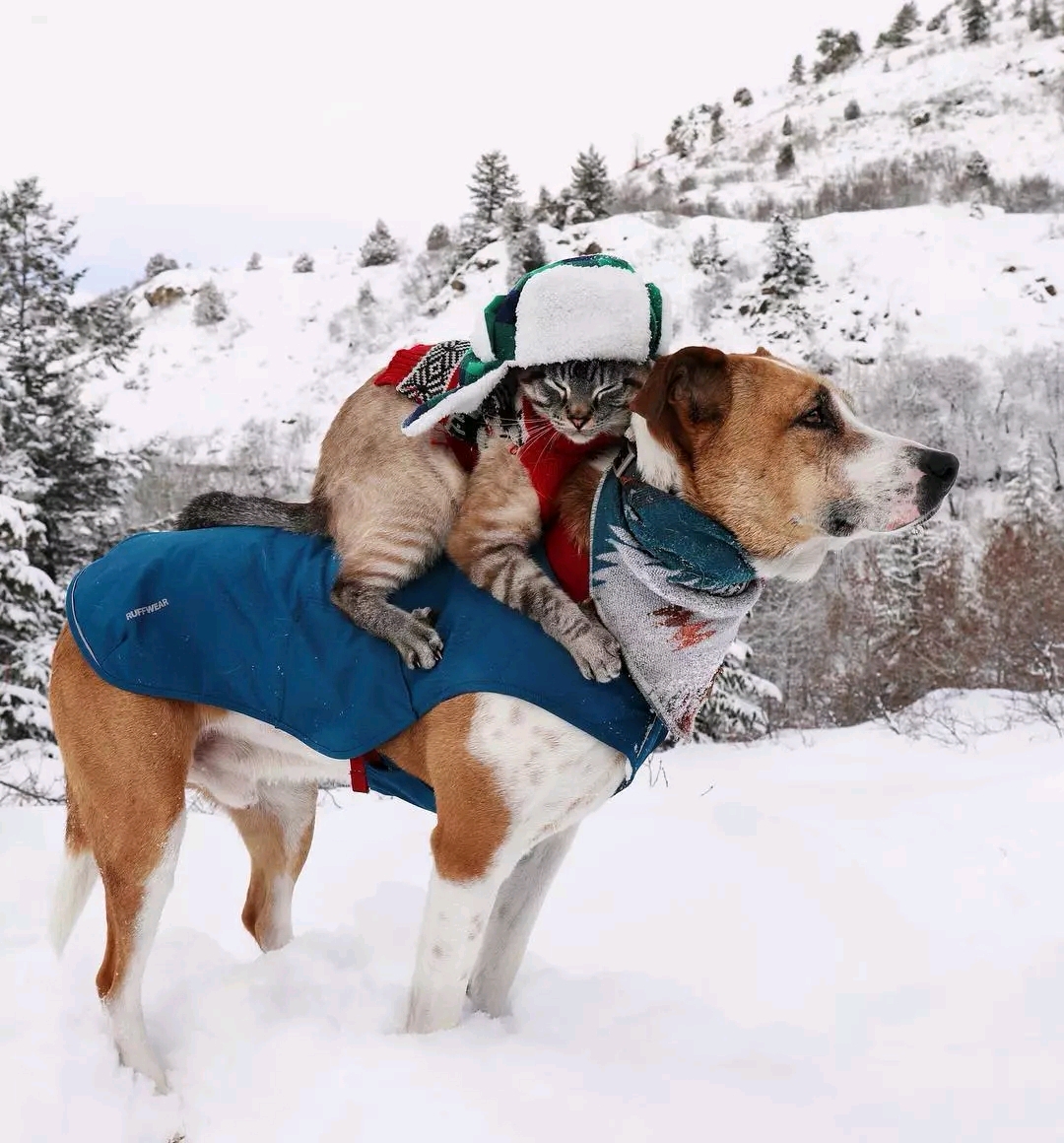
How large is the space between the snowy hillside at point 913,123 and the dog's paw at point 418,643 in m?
55.0

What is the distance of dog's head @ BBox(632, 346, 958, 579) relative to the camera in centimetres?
242

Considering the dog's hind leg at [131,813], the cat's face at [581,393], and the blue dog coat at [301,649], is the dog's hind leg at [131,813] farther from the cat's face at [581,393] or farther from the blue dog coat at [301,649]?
the cat's face at [581,393]

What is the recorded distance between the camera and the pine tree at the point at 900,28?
240 ft

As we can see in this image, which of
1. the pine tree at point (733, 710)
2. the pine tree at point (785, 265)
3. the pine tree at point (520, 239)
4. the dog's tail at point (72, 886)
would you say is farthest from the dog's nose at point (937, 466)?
the pine tree at point (520, 239)

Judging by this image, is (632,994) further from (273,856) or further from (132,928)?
(132,928)

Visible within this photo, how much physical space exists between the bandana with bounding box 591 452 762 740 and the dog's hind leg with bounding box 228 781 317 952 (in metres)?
1.70

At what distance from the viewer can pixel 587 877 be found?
4.39 metres

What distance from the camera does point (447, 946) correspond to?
2635mm

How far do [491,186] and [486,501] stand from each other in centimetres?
5429

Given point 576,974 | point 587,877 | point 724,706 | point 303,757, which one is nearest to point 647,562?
point 303,757

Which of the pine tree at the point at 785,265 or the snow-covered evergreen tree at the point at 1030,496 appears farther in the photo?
the pine tree at the point at 785,265

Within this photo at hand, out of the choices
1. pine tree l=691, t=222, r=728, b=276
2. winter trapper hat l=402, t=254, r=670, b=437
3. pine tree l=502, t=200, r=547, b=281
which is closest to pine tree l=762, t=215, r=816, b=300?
pine tree l=691, t=222, r=728, b=276

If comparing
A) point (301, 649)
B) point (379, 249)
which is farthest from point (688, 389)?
point (379, 249)

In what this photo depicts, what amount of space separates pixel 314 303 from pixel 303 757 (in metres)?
58.6
